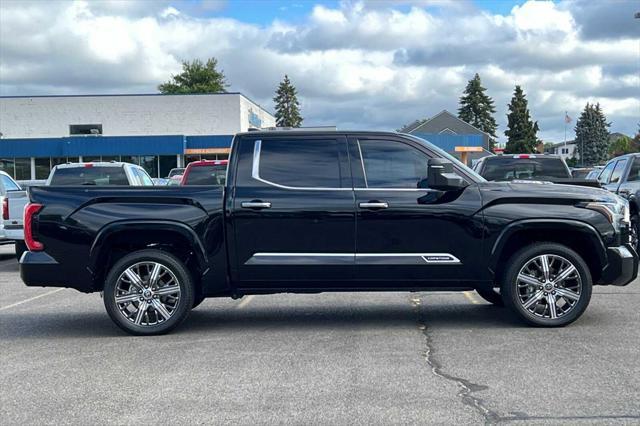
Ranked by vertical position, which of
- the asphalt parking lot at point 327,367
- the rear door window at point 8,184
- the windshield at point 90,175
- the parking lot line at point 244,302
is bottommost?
the parking lot line at point 244,302

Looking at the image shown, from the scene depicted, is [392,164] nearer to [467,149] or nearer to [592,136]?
[467,149]

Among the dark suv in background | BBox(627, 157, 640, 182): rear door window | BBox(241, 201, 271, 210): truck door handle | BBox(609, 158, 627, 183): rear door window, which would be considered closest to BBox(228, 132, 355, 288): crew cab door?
BBox(241, 201, 271, 210): truck door handle

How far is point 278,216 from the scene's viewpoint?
24.3 feet

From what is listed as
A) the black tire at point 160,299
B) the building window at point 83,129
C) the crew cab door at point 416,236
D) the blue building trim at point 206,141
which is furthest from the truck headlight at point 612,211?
the building window at point 83,129

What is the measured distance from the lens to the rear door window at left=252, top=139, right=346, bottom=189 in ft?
24.9

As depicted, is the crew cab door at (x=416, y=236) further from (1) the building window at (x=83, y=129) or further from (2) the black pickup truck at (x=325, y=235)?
(1) the building window at (x=83, y=129)

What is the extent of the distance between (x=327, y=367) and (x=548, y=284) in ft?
8.67

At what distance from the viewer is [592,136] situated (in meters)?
101

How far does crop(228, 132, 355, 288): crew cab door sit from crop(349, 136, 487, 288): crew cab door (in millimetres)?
153

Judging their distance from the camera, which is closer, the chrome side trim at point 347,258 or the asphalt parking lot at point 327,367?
the asphalt parking lot at point 327,367

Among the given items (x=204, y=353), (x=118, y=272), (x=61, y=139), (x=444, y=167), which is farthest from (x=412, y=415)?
(x=61, y=139)

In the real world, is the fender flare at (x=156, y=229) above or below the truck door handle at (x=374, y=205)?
below

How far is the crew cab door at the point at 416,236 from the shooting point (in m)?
7.43

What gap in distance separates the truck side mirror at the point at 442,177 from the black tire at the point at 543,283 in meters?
0.96
